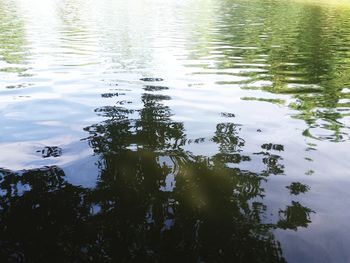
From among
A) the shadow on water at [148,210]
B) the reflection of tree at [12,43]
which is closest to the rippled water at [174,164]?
the shadow on water at [148,210]

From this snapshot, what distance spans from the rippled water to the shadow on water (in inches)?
0.9

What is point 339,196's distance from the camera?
6.28 meters

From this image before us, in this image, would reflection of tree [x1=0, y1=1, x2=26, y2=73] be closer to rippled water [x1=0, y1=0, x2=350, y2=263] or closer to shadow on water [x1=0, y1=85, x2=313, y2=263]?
rippled water [x1=0, y1=0, x2=350, y2=263]

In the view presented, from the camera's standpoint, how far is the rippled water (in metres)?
4.86

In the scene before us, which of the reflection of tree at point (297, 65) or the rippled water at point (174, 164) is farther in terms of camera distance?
the reflection of tree at point (297, 65)

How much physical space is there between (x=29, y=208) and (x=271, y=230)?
3715 mm

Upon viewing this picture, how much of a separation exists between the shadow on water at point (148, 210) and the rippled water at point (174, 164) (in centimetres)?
2

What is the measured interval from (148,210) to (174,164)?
183cm

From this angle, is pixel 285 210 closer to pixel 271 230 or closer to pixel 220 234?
pixel 271 230

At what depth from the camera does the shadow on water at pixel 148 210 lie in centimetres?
465

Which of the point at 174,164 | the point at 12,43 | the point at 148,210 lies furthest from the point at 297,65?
the point at 12,43

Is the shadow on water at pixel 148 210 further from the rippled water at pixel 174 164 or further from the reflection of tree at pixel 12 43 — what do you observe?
the reflection of tree at pixel 12 43

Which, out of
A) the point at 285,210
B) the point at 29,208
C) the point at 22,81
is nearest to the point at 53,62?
A: the point at 22,81

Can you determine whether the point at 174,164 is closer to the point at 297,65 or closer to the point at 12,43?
the point at 297,65
